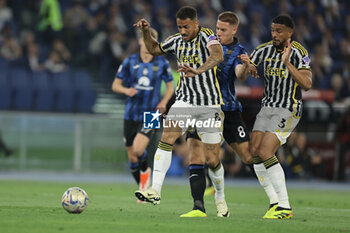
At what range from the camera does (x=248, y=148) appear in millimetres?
9008

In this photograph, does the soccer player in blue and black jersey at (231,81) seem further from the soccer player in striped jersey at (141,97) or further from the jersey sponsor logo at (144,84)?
the jersey sponsor logo at (144,84)

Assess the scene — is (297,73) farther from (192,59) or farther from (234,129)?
(234,129)

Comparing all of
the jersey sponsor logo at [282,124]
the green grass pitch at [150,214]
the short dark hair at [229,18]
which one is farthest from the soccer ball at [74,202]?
the short dark hair at [229,18]

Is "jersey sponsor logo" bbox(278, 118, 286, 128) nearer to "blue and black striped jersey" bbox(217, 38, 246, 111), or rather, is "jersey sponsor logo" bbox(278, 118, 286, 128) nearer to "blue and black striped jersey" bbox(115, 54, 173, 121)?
"blue and black striped jersey" bbox(217, 38, 246, 111)

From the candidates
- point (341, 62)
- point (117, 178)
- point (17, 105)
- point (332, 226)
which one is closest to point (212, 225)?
point (332, 226)

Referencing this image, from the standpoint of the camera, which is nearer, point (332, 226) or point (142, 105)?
point (332, 226)

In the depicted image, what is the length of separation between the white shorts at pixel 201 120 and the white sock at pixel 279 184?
74 centimetres

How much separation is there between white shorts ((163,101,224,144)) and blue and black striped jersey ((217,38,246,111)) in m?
0.85

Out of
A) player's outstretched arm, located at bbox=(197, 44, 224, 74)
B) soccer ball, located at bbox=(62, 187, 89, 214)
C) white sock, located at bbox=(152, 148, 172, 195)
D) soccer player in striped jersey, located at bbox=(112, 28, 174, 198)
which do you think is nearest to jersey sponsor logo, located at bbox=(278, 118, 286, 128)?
player's outstretched arm, located at bbox=(197, 44, 224, 74)

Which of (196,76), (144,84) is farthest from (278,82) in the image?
(144,84)

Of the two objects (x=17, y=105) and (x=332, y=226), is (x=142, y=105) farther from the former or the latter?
(x=17, y=105)

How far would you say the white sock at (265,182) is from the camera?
28.3 feet

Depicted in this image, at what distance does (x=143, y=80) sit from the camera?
37.3 feet

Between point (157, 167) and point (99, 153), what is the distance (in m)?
10.2
